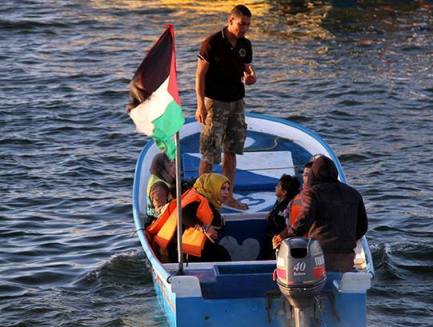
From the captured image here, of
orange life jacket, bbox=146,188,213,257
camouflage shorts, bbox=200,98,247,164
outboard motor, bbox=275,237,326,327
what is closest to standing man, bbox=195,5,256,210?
camouflage shorts, bbox=200,98,247,164

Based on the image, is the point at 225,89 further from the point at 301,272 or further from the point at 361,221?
the point at 301,272

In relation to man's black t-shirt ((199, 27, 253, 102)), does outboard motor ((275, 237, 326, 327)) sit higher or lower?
lower

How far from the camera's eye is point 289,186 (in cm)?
937

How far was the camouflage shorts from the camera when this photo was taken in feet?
33.3

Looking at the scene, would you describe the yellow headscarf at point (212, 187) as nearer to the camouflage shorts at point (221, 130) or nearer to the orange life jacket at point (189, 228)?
the orange life jacket at point (189, 228)

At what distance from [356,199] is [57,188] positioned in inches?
237

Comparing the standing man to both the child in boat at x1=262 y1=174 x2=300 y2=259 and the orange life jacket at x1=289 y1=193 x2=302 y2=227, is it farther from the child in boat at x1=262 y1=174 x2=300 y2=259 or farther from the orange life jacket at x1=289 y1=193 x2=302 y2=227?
the orange life jacket at x1=289 y1=193 x2=302 y2=227

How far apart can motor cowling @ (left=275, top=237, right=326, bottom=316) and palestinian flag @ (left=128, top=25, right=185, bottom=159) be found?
1.11 metres

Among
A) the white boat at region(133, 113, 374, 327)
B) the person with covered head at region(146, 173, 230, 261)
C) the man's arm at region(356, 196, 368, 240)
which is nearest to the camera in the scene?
the white boat at region(133, 113, 374, 327)

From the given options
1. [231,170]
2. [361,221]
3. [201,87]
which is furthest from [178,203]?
[231,170]

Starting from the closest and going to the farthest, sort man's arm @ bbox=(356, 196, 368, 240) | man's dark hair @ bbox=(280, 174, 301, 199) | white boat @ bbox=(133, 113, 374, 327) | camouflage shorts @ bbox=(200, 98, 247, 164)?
white boat @ bbox=(133, 113, 374, 327)
man's arm @ bbox=(356, 196, 368, 240)
man's dark hair @ bbox=(280, 174, 301, 199)
camouflage shorts @ bbox=(200, 98, 247, 164)

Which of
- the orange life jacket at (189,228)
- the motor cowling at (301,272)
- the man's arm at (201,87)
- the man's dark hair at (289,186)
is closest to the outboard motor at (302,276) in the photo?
the motor cowling at (301,272)

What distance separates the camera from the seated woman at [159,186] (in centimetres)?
984

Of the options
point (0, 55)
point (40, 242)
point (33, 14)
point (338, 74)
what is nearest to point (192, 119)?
point (40, 242)
